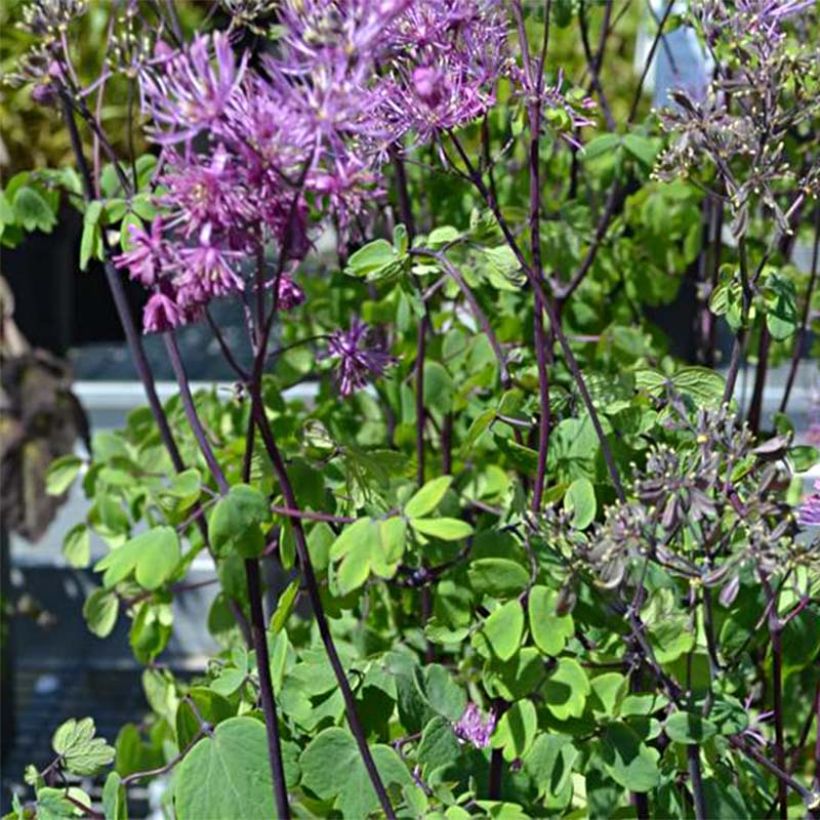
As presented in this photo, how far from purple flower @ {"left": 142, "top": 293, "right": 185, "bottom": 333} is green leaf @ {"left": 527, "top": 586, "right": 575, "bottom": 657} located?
26 centimetres

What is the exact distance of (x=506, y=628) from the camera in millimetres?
864

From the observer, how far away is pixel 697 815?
900 mm

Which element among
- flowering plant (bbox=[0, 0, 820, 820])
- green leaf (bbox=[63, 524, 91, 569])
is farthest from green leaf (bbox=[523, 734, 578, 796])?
green leaf (bbox=[63, 524, 91, 569])

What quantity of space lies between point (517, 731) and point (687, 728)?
0.10 m

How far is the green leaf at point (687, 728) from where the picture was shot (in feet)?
2.85

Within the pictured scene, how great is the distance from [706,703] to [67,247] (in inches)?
73.9

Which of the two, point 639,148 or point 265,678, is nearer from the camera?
point 265,678

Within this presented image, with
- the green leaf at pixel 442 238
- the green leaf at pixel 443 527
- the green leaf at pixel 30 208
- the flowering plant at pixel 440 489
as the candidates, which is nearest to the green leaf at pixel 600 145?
the flowering plant at pixel 440 489

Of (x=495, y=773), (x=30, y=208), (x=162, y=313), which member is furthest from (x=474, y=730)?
(x=30, y=208)

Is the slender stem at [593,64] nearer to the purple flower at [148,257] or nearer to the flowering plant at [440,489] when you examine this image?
the flowering plant at [440,489]

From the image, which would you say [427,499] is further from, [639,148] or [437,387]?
[639,148]

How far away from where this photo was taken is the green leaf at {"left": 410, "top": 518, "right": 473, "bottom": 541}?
29.9 inches

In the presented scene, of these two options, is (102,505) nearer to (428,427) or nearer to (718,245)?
(428,427)

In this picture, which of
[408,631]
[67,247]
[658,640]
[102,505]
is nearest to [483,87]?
[658,640]
